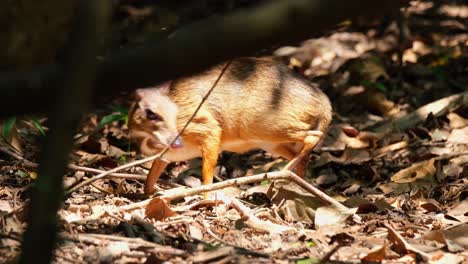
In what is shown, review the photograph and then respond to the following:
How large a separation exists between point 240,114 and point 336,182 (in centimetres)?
101

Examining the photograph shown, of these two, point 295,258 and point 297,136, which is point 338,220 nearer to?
point 295,258

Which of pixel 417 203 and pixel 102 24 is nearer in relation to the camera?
pixel 102 24

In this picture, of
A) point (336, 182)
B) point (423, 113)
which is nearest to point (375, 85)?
point (423, 113)

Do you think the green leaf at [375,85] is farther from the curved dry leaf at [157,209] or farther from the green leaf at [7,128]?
the curved dry leaf at [157,209]

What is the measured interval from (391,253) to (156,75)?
2.12 m

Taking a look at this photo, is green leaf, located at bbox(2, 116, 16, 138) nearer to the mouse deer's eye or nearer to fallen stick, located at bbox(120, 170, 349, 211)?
the mouse deer's eye

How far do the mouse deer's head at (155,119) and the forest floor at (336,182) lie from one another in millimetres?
261

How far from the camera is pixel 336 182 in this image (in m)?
6.02

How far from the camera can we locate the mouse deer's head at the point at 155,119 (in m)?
5.21

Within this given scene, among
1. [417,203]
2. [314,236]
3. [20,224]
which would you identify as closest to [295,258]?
[314,236]

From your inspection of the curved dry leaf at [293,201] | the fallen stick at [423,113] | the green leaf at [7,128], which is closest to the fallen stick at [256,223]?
the curved dry leaf at [293,201]

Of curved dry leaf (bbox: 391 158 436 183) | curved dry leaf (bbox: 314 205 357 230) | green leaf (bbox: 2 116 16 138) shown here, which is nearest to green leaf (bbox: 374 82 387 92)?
curved dry leaf (bbox: 391 158 436 183)

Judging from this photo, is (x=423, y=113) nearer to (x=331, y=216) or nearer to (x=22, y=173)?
(x=331, y=216)

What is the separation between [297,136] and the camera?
5.55 metres
